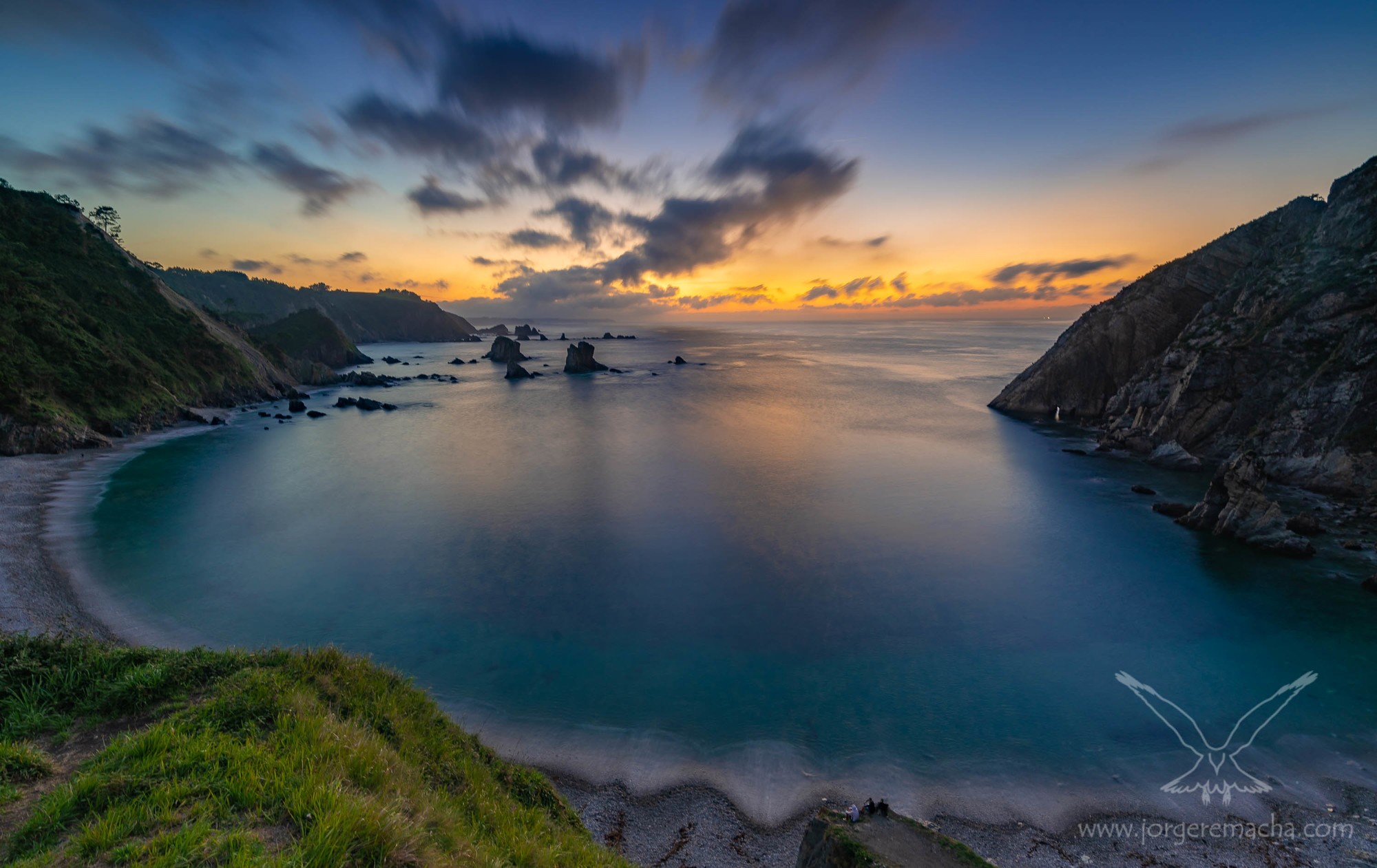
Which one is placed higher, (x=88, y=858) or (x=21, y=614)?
(x=88, y=858)

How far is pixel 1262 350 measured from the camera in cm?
3812

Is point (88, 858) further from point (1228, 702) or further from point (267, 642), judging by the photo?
point (1228, 702)

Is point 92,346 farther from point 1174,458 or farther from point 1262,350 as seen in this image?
point 1262,350

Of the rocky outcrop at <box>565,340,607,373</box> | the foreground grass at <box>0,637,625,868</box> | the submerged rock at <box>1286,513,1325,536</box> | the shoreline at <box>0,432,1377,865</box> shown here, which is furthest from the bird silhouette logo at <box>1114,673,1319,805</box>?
the rocky outcrop at <box>565,340,607,373</box>

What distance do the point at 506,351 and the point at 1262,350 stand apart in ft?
457

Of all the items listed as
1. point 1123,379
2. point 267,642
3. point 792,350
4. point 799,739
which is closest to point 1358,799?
point 799,739

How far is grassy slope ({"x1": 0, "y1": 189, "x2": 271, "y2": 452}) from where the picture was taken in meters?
38.6

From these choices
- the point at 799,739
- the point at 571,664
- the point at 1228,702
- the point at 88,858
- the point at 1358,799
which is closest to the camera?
the point at 88,858

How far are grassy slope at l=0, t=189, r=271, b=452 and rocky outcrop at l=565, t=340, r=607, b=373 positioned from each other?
2272 inches

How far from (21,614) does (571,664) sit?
19.5 meters

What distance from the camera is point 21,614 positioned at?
17.5 meters

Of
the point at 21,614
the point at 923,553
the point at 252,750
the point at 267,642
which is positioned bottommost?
the point at 923,553

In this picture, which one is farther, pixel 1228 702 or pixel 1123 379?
pixel 1123 379

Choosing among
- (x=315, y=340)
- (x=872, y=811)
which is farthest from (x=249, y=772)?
(x=315, y=340)
